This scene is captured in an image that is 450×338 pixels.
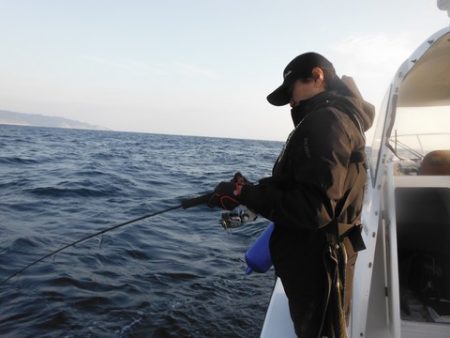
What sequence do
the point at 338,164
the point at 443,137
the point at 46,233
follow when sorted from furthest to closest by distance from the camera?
the point at 46,233, the point at 443,137, the point at 338,164

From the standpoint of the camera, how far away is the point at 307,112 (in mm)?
2512

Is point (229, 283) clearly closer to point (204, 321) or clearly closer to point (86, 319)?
point (204, 321)

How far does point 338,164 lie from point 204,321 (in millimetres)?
3664

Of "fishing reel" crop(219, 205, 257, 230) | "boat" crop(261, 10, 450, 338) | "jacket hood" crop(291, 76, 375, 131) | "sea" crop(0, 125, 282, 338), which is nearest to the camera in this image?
"jacket hood" crop(291, 76, 375, 131)

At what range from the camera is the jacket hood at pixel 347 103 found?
94.7 inches

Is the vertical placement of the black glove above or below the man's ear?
below

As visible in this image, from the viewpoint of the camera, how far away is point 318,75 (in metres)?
2.52

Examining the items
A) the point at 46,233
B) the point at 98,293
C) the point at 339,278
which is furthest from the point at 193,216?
the point at 339,278

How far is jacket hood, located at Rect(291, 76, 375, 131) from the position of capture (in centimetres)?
241

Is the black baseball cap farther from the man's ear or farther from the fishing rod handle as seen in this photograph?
the fishing rod handle

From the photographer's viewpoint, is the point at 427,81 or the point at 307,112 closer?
the point at 307,112

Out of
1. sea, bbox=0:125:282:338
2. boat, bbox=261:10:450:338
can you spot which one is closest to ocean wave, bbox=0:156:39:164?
sea, bbox=0:125:282:338

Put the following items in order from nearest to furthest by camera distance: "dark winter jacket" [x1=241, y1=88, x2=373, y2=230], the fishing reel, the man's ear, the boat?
"dark winter jacket" [x1=241, y1=88, x2=373, y2=230] < the man's ear < the fishing reel < the boat

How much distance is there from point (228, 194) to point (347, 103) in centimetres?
87
